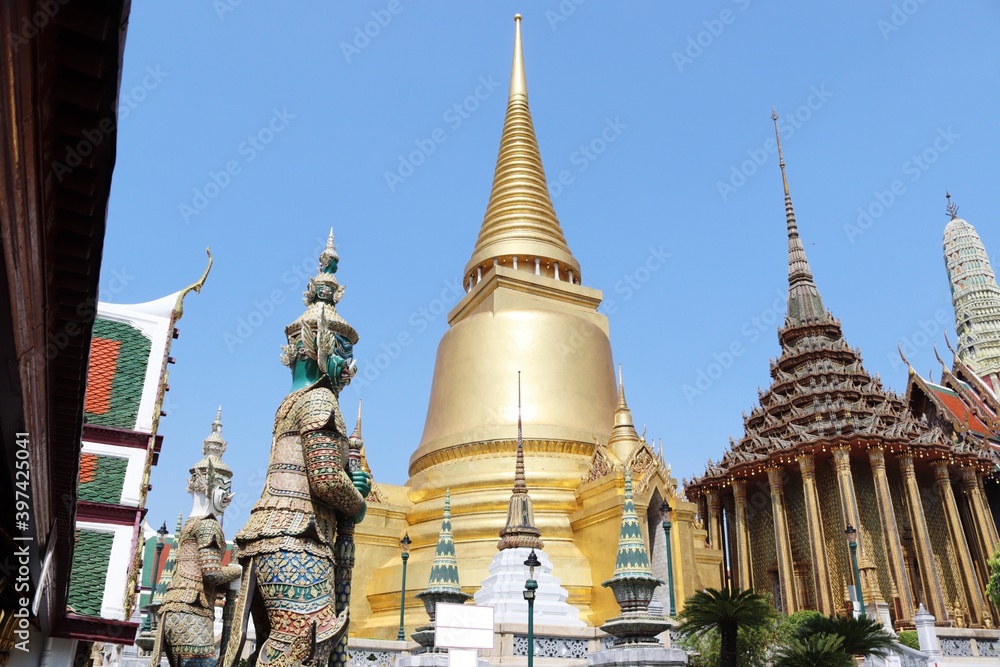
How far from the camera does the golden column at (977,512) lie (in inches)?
1009

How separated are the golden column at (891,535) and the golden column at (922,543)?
0.55 m

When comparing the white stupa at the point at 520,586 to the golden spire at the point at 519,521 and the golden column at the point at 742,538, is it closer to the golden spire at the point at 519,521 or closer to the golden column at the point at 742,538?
the golden spire at the point at 519,521

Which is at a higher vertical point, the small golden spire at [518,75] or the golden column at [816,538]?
the small golden spire at [518,75]

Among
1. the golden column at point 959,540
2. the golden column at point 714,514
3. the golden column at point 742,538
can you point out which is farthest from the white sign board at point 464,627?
the golden column at point 959,540

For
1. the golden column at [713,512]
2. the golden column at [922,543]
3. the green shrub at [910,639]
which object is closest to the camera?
the green shrub at [910,639]

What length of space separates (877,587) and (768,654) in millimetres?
12483

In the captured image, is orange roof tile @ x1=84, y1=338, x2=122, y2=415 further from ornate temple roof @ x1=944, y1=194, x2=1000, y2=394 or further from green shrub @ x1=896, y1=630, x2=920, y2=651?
ornate temple roof @ x1=944, y1=194, x2=1000, y2=394

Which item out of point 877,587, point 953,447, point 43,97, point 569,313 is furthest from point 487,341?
point 43,97

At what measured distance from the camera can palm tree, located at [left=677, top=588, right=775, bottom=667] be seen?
1010 centimetres

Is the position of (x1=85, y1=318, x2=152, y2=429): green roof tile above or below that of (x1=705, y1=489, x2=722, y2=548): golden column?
below

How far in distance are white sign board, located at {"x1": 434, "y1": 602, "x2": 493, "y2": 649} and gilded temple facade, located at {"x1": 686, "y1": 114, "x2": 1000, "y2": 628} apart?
17.4m

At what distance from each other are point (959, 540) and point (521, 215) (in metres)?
17.8

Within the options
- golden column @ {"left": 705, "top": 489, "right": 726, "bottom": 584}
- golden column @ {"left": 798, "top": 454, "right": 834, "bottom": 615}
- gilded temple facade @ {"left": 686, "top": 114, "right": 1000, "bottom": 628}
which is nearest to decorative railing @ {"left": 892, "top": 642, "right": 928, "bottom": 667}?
gilded temple facade @ {"left": 686, "top": 114, "right": 1000, "bottom": 628}

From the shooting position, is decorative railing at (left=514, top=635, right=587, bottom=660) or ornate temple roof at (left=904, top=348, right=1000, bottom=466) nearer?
decorative railing at (left=514, top=635, right=587, bottom=660)
